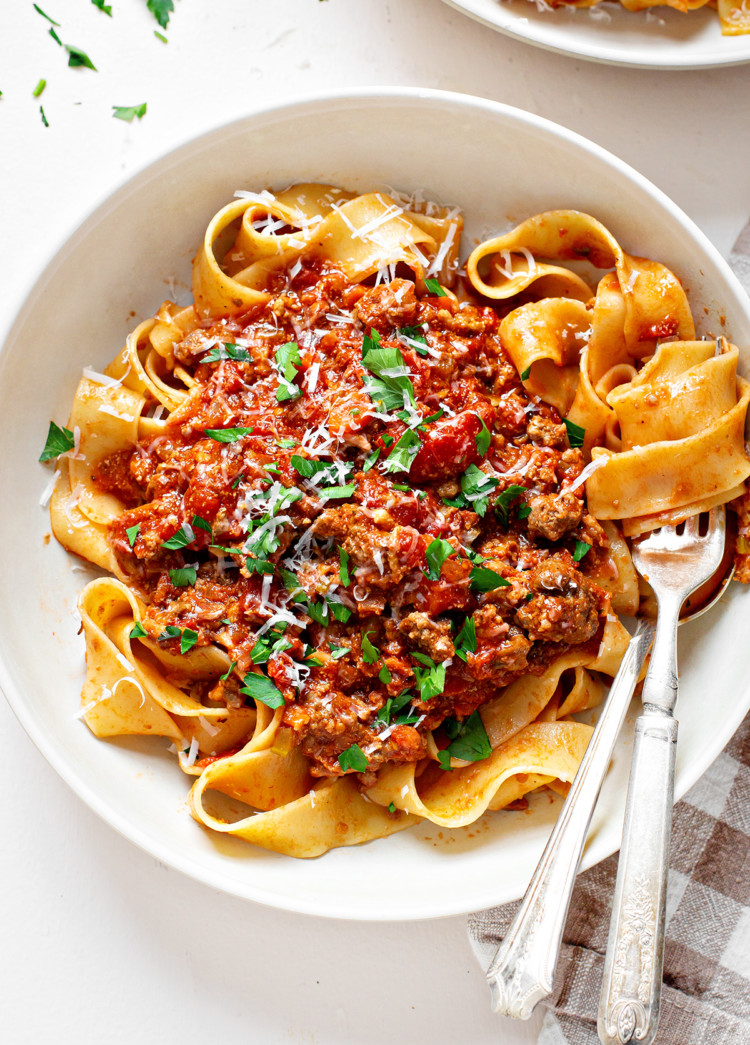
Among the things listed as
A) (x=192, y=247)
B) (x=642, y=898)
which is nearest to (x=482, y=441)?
(x=192, y=247)

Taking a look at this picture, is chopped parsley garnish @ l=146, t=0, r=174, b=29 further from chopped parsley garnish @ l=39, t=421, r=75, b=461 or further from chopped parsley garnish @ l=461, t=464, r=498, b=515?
chopped parsley garnish @ l=461, t=464, r=498, b=515

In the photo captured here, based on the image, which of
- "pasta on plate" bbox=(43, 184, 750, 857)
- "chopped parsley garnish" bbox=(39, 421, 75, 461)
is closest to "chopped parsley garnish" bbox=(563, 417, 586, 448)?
"pasta on plate" bbox=(43, 184, 750, 857)

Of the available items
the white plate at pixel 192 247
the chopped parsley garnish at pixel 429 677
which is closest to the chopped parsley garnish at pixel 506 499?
the chopped parsley garnish at pixel 429 677

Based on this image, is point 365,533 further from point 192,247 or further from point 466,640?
point 192,247

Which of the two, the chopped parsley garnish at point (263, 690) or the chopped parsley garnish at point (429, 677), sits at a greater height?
the chopped parsley garnish at point (429, 677)

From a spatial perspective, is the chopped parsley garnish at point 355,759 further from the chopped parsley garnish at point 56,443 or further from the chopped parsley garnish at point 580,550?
the chopped parsley garnish at point 56,443

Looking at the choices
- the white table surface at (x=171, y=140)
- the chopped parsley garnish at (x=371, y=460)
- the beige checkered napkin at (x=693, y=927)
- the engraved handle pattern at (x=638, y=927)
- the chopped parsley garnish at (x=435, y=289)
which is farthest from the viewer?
the white table surface at (x=171, y=140)

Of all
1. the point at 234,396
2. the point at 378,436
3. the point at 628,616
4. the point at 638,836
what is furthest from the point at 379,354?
the point at 638,836
